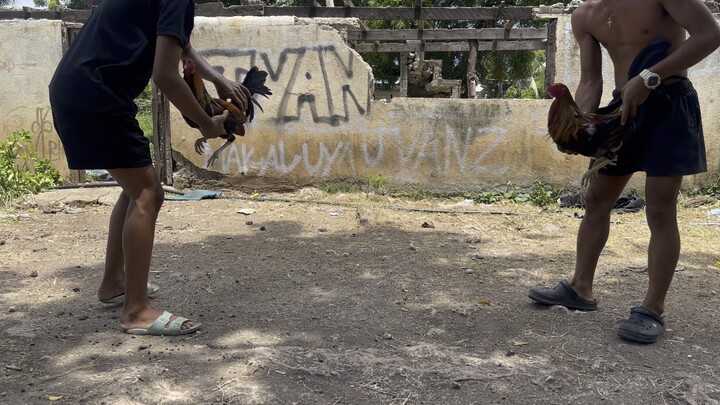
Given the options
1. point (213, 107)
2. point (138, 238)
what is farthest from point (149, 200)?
point (213, 107)

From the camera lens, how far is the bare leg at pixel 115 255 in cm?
334

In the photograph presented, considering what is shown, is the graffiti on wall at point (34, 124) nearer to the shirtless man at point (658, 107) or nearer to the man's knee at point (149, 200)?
the man's knee at point (149, 200)

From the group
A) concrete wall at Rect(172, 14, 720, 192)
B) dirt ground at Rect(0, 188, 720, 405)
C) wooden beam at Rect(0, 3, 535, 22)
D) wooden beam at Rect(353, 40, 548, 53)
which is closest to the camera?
dirt ground at Rect(0, 188, 720, 405)

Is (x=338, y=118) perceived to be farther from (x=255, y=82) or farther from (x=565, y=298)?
(x=565, y=298)

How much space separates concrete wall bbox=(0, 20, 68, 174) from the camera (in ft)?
24.6

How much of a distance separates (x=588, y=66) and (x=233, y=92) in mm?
1957

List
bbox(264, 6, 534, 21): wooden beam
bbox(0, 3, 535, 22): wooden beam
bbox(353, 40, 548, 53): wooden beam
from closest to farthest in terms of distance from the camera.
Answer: bbox(0, 3, 535, 22): wooden beam
bbox(264, 6, 534, 21): wooden beam
bbox(353, 40, 548, 53): wooden beam

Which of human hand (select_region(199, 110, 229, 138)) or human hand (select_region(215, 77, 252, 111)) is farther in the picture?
human hand (select_region(215, 77, 252, 111))

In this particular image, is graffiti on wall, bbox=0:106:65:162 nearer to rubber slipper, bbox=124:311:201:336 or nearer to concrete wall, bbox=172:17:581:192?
concrete wall, bbox=172:17:581:192

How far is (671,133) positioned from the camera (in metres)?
2.97

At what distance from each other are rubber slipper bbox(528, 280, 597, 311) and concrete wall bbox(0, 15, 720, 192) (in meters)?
Result: 4.08

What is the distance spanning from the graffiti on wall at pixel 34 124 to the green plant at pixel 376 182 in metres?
3.89

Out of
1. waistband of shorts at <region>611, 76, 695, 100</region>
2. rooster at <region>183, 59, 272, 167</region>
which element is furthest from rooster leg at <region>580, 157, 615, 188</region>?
rooster at <region>183, 59, 272, 167</region>

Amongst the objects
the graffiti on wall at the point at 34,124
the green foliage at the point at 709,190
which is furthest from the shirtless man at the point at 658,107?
the graffiti on wall at the point at 34,124
